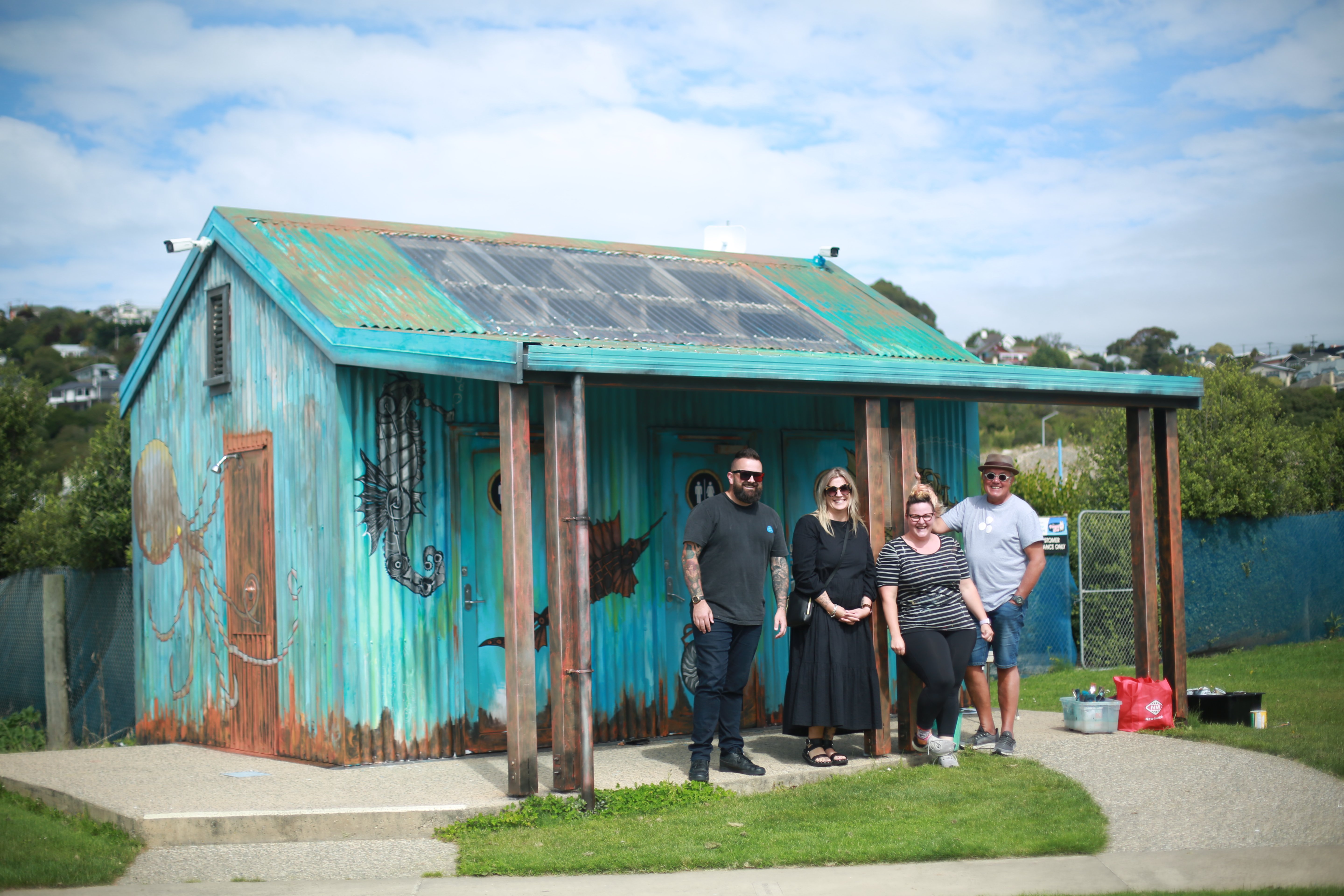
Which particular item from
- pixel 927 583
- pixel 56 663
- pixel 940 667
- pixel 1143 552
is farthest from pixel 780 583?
pixel 56 663

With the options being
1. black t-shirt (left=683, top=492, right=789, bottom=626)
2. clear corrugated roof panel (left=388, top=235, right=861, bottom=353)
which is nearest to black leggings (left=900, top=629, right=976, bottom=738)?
black t-shirt (left=683, top=492, right=789, bottom=626)

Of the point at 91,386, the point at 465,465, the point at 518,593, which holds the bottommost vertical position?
the point at 518,593

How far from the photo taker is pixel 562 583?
708 centimetres

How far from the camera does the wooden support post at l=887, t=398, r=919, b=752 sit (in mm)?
8258

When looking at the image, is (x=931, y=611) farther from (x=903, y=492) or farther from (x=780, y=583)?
(x=780, y=583)

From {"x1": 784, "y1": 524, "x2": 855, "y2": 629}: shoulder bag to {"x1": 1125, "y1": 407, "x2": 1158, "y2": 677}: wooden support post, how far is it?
254 centimetres

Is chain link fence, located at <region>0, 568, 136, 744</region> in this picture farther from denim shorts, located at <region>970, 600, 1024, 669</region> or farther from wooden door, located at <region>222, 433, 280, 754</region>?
denim shorts, located at <region>970, 600, 1024, 669</region>

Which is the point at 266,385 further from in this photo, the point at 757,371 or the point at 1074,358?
the point at 1074,358

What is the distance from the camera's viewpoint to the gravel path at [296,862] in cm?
596

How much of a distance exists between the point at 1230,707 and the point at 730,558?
4.39 m

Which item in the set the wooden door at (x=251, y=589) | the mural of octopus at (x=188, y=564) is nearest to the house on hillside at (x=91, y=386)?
the mural of octopus at (x=188, y=564)

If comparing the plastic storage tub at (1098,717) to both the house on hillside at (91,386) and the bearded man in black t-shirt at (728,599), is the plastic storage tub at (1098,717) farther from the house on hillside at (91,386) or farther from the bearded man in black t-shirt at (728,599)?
the house on hillside at (91,386)

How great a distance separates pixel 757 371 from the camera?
7.71 meters

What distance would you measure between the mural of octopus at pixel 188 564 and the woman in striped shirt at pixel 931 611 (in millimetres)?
4198
